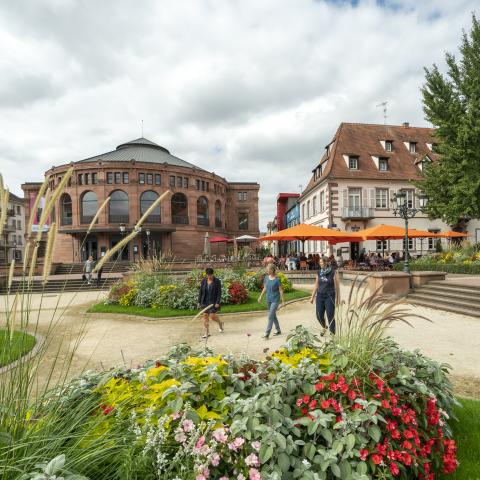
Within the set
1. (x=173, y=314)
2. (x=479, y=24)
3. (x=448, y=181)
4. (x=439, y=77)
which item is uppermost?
(x=479, y=24)

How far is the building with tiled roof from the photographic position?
29.8m

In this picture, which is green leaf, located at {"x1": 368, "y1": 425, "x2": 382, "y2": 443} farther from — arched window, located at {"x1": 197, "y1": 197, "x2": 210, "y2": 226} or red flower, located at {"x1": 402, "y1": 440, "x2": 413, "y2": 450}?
arched window, located at {"x1": 197, "y1": 197, "x2": 210, "y2": 226}

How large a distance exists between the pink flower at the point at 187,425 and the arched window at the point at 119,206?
43.0 metres

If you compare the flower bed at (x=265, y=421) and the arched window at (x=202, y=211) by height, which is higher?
the arched window at (x=202, y=211)

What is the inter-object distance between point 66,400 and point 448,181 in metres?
27.7

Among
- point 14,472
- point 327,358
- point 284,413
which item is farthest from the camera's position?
point 327,358

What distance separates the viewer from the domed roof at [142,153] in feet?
159

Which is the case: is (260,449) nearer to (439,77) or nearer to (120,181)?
(439,77)

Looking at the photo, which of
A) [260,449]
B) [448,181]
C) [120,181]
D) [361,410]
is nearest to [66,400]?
[260,449]

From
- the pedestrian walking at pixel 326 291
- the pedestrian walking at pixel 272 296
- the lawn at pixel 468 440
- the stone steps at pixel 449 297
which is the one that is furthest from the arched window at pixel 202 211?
the lawn at pixel 468 440

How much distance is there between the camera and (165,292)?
12141mm

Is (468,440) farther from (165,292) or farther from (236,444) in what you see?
(165,292)

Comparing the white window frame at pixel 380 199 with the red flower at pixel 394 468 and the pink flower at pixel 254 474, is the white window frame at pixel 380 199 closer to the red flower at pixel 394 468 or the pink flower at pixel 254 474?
the red flower at pixel 394 468

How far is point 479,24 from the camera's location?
21703 mm
